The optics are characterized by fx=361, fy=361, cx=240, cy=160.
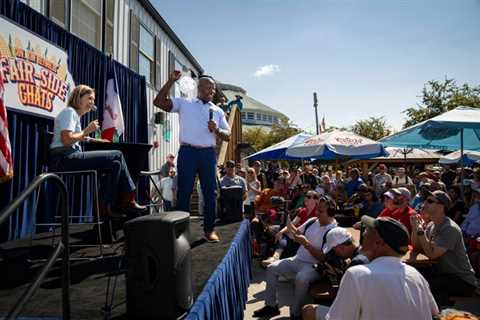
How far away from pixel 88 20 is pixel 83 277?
6041mm

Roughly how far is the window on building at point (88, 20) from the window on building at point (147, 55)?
86.8 inches

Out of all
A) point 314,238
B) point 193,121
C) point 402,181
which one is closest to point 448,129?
point 314,238

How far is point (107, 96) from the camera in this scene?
7074 mm

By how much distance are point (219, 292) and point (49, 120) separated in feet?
13.4

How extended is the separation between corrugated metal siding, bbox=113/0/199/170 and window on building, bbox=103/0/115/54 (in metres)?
0.20

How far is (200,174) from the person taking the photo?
3.92 m

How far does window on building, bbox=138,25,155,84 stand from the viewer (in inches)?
388

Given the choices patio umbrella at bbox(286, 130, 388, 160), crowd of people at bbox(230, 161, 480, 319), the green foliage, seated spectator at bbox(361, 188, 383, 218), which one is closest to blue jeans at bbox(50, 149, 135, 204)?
crowd of people at bbox(230, 161, 480, 319)

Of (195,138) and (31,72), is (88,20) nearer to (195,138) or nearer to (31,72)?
(31,72)

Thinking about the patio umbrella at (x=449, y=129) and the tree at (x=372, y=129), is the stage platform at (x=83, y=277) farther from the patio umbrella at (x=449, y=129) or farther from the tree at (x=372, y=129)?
the tree at (x=372, y=129)

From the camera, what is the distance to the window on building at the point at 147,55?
985 cm

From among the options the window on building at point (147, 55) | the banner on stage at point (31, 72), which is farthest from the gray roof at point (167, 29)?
the banner on stage at point (31, 72)

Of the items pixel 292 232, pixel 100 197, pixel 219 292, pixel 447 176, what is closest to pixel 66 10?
pixel 100 197

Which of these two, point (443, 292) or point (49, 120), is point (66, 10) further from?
point (443, 292)
